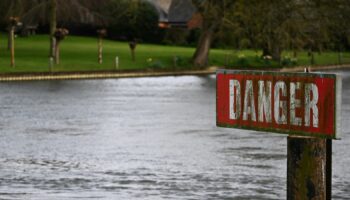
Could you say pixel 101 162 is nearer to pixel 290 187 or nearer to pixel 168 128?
pixel 168 128

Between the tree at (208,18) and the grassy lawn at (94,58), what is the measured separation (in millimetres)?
895

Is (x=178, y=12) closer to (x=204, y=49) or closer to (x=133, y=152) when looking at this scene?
(x=204, y=49)

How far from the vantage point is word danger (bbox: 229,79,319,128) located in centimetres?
680

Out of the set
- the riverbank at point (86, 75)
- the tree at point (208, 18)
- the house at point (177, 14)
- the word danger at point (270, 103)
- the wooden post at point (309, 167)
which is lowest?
the riverbank at point (86, 75)

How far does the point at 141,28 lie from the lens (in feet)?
285

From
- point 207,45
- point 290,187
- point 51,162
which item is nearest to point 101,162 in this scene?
point 51,162

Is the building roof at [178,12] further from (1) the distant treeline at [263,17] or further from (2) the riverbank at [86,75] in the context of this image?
(2) the riverbank at [86,75]

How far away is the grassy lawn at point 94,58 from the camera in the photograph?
52.1m

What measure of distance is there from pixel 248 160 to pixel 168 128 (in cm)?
638

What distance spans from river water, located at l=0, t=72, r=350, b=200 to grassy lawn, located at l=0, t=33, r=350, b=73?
17.7 metres

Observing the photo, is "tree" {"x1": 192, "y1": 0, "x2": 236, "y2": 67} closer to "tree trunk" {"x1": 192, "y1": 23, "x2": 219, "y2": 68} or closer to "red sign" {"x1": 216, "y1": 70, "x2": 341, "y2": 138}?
"tree trunk" {"x1": 192, "y1": 23, "x2": 219, "y2": 68}

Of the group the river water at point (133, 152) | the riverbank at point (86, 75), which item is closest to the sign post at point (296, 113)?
the river water at point (133, 152)

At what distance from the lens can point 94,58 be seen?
5962 centimetres

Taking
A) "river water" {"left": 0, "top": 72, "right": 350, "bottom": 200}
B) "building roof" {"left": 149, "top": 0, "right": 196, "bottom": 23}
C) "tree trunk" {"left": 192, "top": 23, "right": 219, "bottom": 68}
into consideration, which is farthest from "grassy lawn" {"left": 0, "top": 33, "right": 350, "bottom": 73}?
"river water" {"left": 0, "top": 72, "right": 350, "bottom": 200}
